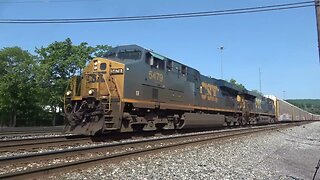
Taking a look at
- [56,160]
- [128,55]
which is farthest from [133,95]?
[56,160]

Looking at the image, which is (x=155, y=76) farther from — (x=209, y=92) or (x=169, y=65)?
(x=209, y=92)

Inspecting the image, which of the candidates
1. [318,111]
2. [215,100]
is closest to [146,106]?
[215,100]

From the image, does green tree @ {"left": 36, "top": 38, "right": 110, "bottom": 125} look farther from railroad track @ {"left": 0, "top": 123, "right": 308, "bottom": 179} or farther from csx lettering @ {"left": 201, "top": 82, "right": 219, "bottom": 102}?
railroad track @ {"left": 0, "top": 123, "right": 308, "bottom": 179}

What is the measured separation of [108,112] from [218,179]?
651 cm

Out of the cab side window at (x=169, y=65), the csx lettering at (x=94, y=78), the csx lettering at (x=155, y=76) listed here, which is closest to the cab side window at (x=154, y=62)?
the csx lettering at (x=155, y=76)

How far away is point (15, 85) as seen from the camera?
4175cm

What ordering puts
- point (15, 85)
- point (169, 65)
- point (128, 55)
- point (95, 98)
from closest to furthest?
1. point (95, 98)
2. point (128, 55)
3. point (169, 65)
4. point (15, 85)

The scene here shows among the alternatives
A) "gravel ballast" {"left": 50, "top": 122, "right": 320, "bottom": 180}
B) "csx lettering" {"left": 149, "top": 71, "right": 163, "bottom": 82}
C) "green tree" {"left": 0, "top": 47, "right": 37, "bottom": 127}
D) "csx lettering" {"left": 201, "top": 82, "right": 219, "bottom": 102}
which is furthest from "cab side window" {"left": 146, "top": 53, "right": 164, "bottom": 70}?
"green tree" {"left": 0, "top": 47, "right": 37, "bottom": 127}

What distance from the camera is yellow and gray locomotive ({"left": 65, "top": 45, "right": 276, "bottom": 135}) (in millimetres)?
13523

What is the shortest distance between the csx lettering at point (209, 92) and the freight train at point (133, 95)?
595 mm

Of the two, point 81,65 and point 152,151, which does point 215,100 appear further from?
point 81,65

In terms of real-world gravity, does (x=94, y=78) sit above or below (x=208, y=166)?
above

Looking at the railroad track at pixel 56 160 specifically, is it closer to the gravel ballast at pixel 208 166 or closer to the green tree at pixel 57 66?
the gravel ballast at pixel 208 166

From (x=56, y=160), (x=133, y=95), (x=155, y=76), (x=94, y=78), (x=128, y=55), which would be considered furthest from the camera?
(x=155, y=76)
